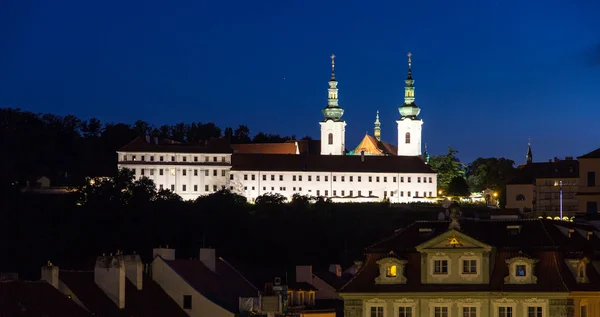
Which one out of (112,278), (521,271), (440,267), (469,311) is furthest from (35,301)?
(521,271)

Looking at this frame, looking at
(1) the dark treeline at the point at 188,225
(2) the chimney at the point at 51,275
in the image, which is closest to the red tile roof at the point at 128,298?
(2) the chimney at the point at 51,275

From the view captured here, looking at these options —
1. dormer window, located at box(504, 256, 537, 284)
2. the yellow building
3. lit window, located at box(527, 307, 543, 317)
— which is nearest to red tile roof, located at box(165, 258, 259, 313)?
dormer window, located at box(504, 256, 537, 284)

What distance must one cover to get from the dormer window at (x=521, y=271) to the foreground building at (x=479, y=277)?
0.01 metres

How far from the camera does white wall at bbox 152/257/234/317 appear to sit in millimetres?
69188

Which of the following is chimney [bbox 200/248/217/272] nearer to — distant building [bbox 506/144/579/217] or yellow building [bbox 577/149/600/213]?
yellow building [bbox 577/149/600/213]

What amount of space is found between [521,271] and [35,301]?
53.0 feet

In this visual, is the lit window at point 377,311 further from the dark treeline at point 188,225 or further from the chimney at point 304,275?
the dark treeline at point 188,225

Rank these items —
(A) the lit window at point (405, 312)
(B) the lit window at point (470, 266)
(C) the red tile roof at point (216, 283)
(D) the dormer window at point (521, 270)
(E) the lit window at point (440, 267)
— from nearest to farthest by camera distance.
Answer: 1. (D) the dormer window at point (521, 270)
2. (B) the lit window at point (470, 266)
3. (A) the lit window at point (405, 312)
4. (E) the lit window at point (440, 267)
5. (C) the red tile roof at point (216, 283)

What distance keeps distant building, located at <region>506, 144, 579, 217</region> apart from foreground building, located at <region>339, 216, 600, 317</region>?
7635 centimetres

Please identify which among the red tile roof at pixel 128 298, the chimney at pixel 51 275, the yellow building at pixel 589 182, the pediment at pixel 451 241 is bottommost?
the red tile roof at pixel 128 298

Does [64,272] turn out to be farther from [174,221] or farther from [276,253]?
[174,221]

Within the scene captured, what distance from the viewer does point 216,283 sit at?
73.3m

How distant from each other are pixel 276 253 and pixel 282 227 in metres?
15.6

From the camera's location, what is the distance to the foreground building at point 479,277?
56.4 metres
